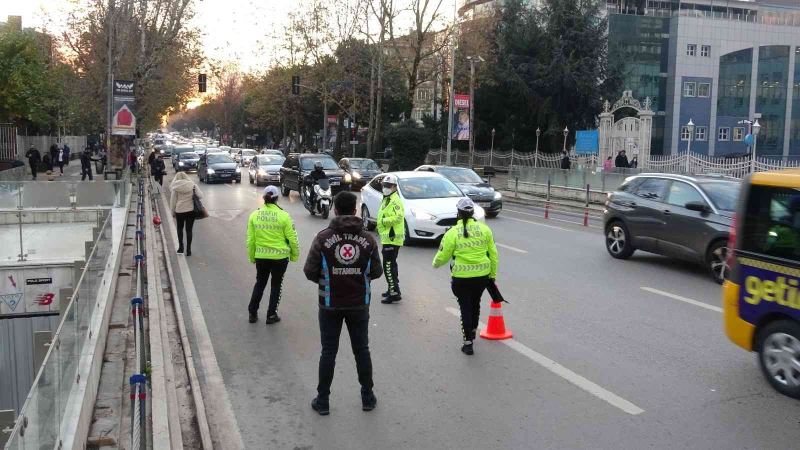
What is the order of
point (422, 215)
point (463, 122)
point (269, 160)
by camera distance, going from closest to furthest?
point (422, 215), point (269, 160), point (463, 122)

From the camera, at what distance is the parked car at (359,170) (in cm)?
3403

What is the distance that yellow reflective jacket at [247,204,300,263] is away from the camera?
29.5 feet

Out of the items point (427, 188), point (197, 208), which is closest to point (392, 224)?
point (197, 208)

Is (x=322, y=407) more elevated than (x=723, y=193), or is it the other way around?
(x=723, y=193)

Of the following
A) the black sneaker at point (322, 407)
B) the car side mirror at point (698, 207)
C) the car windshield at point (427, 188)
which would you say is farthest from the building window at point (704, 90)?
the black sneaker at point (322, 407)

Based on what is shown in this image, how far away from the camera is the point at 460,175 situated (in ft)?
77.6

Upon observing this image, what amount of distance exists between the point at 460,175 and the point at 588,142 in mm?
13056

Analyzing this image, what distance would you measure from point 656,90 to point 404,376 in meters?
68.8

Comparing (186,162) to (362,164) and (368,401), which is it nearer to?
(362,164)

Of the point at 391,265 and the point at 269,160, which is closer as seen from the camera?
the point at 391,265

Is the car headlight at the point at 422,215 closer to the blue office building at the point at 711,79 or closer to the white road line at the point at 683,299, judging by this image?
the white road line at the point at 683,299

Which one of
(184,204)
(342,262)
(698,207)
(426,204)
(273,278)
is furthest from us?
(426,204)

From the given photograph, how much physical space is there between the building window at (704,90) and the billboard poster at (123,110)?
189 ft

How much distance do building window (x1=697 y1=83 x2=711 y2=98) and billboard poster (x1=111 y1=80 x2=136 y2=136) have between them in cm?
5752
